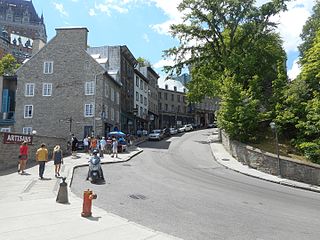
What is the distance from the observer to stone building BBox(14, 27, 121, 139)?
43.6 meters

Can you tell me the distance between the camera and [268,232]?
1048 cm

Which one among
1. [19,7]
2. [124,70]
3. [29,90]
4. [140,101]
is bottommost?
[29,90]

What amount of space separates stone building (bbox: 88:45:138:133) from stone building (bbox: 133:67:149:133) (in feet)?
7.09

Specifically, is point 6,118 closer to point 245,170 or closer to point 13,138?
point 13,138

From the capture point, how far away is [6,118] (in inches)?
1892

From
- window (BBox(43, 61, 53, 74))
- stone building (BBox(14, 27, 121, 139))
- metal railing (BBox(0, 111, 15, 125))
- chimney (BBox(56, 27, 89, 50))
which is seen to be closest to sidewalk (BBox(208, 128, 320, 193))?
stone building (BBox(14, 27, 121, 139))

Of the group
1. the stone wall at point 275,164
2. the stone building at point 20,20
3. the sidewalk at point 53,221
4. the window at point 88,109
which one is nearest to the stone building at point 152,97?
the window at point 88,109

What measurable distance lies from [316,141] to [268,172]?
13.1 ft

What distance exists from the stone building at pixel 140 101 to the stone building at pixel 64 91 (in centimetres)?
1577

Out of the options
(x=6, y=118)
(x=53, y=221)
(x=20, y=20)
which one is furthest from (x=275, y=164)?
(x=20, y=20)

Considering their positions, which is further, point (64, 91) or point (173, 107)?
point (173, 107)

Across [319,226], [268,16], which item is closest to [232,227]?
[319,226]

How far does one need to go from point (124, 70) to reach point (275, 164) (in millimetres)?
34632

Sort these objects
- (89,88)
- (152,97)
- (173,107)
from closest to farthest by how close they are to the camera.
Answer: (89,88), (152,97), (173,107)
